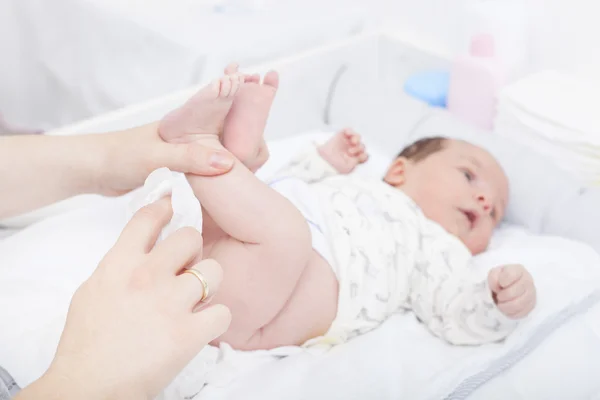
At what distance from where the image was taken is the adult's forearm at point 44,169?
2.69ft

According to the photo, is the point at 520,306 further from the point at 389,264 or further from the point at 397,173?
the point at 397,173

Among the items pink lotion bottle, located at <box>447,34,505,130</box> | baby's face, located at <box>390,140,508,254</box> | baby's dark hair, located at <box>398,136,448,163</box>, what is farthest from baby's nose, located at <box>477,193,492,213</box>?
pink lotion bottle, located at <box>447,34,505,130</box>

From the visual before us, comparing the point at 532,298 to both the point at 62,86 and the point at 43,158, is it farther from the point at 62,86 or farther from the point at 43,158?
the point at 62,86

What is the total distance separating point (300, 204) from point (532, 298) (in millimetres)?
350

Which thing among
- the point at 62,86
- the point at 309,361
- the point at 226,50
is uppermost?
the point at 226,50

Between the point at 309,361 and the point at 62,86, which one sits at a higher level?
the point at 62,86

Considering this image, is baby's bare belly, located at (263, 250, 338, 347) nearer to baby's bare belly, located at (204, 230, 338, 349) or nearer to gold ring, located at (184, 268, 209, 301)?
baby's bare belly, located at (204, 230, 338, 349)

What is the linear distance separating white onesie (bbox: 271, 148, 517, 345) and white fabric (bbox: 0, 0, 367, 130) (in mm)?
544

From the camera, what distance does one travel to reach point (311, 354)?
84 cm

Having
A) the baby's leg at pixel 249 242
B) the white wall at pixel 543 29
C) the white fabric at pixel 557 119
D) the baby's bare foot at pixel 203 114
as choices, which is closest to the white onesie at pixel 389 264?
the baby's leg at pixel 249 242

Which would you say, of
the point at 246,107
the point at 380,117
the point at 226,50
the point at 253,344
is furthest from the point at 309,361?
the point at 226,50

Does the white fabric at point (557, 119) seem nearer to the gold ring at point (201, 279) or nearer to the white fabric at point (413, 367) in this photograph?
the white fabric at point (413, 367)

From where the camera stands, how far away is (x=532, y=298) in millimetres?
827

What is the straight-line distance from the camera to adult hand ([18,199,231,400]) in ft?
1.46
